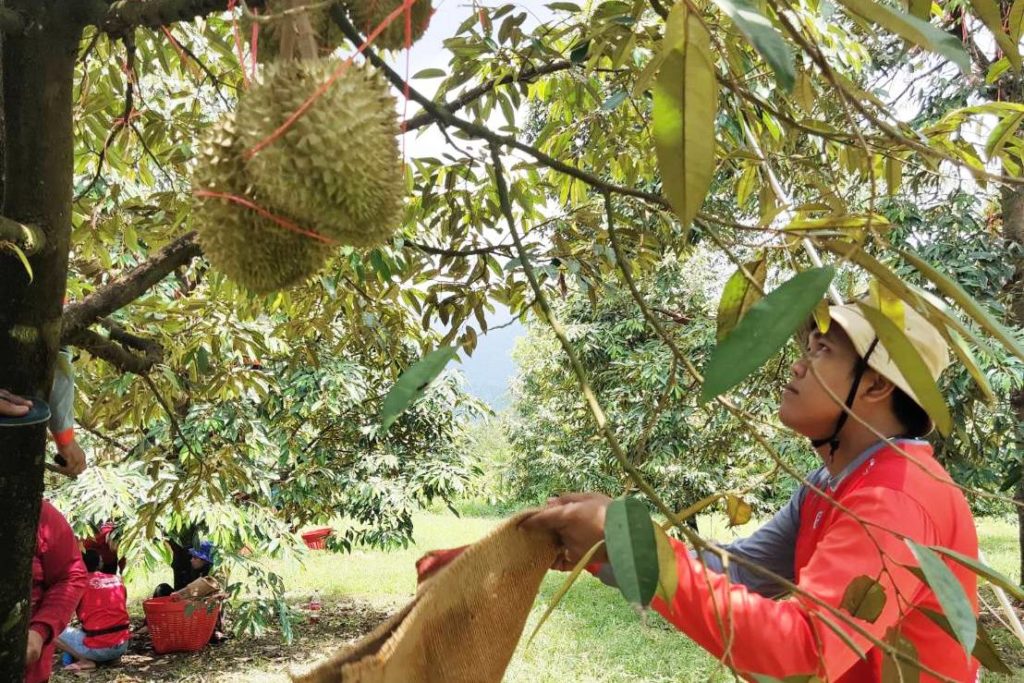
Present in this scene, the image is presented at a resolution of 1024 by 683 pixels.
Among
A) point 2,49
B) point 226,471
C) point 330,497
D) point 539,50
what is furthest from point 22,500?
point 330,497

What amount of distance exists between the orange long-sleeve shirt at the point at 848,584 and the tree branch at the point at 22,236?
0.81 meters

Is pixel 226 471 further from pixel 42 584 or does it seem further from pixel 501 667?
pixel 501 667

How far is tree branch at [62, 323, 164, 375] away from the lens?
4.59 ft

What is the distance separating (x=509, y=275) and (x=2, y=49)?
2.77 ft

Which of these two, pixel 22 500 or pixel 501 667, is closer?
pixel 501 667

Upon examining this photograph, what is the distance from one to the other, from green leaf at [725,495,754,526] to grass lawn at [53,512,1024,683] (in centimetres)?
221

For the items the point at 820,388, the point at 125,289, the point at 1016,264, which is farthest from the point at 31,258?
the point at 1016,264

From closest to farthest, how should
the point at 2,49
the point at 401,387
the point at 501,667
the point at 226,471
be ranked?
the point at 401,387, the point at 501,667, the point at 2,49, the point at 226,471

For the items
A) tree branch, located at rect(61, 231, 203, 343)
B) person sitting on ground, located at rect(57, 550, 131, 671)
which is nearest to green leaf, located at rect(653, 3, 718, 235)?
tree branch, located at rect(61, 231, 203, 343)

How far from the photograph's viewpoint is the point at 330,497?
4355 millimetres

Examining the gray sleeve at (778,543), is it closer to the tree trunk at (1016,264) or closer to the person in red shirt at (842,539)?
the person in red shirt at (842,539)

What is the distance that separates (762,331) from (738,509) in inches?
11.8

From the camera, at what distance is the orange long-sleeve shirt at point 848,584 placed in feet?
2.24

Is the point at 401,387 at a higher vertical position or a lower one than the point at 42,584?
higher
